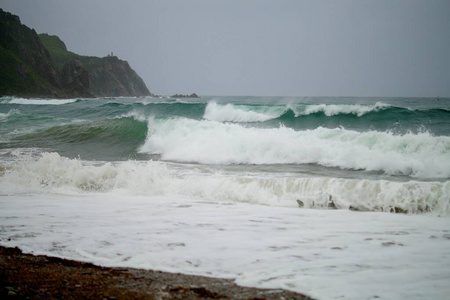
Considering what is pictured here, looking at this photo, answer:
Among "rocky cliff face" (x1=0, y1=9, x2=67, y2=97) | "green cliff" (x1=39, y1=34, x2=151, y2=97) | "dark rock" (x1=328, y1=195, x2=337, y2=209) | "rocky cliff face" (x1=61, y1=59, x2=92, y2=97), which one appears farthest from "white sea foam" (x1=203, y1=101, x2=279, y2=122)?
"green cliff" (x1=39, y1=34, x2=151, y2=97)

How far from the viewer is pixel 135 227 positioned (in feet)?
14.4

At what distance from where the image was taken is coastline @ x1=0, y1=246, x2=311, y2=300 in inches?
95.7

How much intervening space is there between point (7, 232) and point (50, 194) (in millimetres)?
2628

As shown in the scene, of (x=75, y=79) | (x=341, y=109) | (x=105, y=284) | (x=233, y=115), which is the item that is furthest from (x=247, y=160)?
(x=75, y=79)

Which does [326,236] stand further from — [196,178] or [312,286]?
[196,178]

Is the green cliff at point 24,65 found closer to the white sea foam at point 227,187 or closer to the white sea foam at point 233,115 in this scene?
the white sea foam at point 233,115

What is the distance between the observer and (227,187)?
6953 millimetres

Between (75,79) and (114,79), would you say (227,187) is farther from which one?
(114,79)

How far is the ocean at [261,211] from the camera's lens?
3043mm

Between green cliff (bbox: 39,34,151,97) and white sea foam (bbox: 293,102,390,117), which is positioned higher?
green cliff (bbox: 39,34,151,97)

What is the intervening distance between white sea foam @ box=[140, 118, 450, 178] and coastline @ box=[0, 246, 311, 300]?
7677 millimetres

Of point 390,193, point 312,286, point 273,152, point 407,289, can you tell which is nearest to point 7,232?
point 312,286

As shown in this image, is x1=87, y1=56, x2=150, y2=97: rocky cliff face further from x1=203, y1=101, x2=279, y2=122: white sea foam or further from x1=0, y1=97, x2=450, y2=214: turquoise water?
x1=0, y1=97, x2=450, y2=214: turquoise water

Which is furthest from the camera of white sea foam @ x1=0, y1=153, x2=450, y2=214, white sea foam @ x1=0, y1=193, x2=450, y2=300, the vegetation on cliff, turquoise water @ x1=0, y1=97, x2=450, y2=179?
the vegetation on cliff
